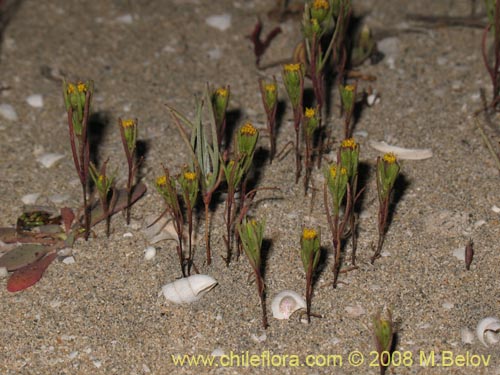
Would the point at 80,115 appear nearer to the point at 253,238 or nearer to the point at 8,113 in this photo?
the point at 253,238

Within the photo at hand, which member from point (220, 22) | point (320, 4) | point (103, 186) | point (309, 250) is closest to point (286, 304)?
point (309, 250)

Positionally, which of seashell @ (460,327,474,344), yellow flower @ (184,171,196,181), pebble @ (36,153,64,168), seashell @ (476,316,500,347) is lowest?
seashell @ (460,327,474,344)

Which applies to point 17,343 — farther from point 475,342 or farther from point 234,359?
point 475,342

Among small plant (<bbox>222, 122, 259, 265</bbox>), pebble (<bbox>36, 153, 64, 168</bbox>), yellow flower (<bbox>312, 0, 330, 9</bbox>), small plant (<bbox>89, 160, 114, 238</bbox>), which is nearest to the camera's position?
small plant (<bbox>222, 122, 259, 265</bbox>)

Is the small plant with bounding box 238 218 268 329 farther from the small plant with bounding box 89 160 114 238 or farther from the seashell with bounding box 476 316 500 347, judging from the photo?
the seashell with bounding box 476 316 500 347

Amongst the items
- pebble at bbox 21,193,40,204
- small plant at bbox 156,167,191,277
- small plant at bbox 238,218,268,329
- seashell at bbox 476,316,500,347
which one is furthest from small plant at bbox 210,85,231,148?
seashell at bbox 476,316,500,347

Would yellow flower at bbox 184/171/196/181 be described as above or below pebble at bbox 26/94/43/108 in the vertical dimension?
above
